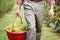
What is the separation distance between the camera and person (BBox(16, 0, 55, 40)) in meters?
4.52

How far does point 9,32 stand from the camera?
4590mm

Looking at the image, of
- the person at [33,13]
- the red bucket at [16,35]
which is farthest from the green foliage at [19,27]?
the person at [33,13]

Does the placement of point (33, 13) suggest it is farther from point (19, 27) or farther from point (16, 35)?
point (16, 35)

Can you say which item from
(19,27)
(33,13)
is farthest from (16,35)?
(33,13)

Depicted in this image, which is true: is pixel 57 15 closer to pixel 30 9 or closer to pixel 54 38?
pixel 54 38

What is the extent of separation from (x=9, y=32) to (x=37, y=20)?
753 millimetres

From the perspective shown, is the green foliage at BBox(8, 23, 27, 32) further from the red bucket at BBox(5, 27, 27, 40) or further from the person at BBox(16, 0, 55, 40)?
the person at BBox(16, 0, 55, 40)

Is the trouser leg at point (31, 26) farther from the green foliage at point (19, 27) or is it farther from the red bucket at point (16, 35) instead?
the green foliage at point (19, 27)

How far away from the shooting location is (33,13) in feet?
15.7

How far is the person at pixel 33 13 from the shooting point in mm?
4520

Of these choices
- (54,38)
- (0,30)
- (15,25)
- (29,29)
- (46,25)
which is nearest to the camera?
(29,29)

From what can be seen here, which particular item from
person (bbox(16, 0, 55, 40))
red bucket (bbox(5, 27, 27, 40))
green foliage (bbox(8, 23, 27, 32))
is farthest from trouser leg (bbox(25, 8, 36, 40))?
green foliage (bbox(8, 23, 27, 32))

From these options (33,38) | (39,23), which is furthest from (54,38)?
(33,38)

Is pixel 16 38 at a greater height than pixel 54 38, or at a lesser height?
greater
